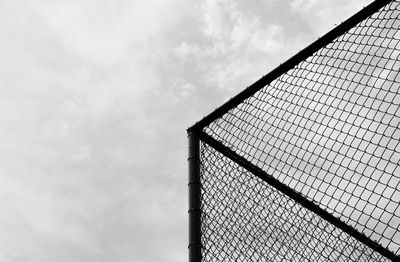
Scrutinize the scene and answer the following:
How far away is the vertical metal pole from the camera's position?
3513 mm

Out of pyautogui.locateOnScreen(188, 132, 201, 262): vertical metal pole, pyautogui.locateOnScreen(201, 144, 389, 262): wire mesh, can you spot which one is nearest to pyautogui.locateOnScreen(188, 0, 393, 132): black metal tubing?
pyautogui.locateOnScreen(188, 132, 201, 262): vertical metal pole

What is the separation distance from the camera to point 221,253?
3.73 meters

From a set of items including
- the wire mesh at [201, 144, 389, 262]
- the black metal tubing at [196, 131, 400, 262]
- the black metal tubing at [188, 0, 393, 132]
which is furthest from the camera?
the black metal tubing at [196, 131, 400, 262]

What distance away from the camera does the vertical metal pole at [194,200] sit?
3.51 m

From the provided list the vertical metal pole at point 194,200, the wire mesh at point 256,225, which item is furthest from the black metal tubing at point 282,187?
the vertical metal pole at point 194,200

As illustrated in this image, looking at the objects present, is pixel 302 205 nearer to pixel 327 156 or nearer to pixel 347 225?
pixel 347 225

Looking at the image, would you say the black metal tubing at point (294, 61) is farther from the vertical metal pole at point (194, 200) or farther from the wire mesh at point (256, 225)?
the wire mesh at point (256, 225)

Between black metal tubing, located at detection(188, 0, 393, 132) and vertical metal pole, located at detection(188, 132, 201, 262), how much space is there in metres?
0.19

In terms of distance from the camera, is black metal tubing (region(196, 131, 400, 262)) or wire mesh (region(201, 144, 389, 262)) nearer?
wire mesh (region(201, 144, 389, 262))

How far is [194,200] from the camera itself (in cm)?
378

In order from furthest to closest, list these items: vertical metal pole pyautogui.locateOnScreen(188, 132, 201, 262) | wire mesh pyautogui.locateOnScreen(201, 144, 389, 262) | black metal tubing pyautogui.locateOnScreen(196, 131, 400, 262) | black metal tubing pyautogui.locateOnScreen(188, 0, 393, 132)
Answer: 1. black metal tubing pyautogui.locateOnScreen(196, 131, 400, 262)
2. wire mesh pyautogui.locateOnScreen(201, 144, 389, 262)
3. vertical metal pole pyautogui.locateOnScreen(188, 132, 201, 262)
4. black metal tubing pyautogui.locateOnScreen(188, 0, 393, 132)

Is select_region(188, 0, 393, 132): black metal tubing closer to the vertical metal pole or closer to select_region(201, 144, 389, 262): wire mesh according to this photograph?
the vertical metal pole

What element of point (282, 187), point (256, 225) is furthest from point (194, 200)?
point (282, 187)

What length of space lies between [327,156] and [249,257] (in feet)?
3.40
